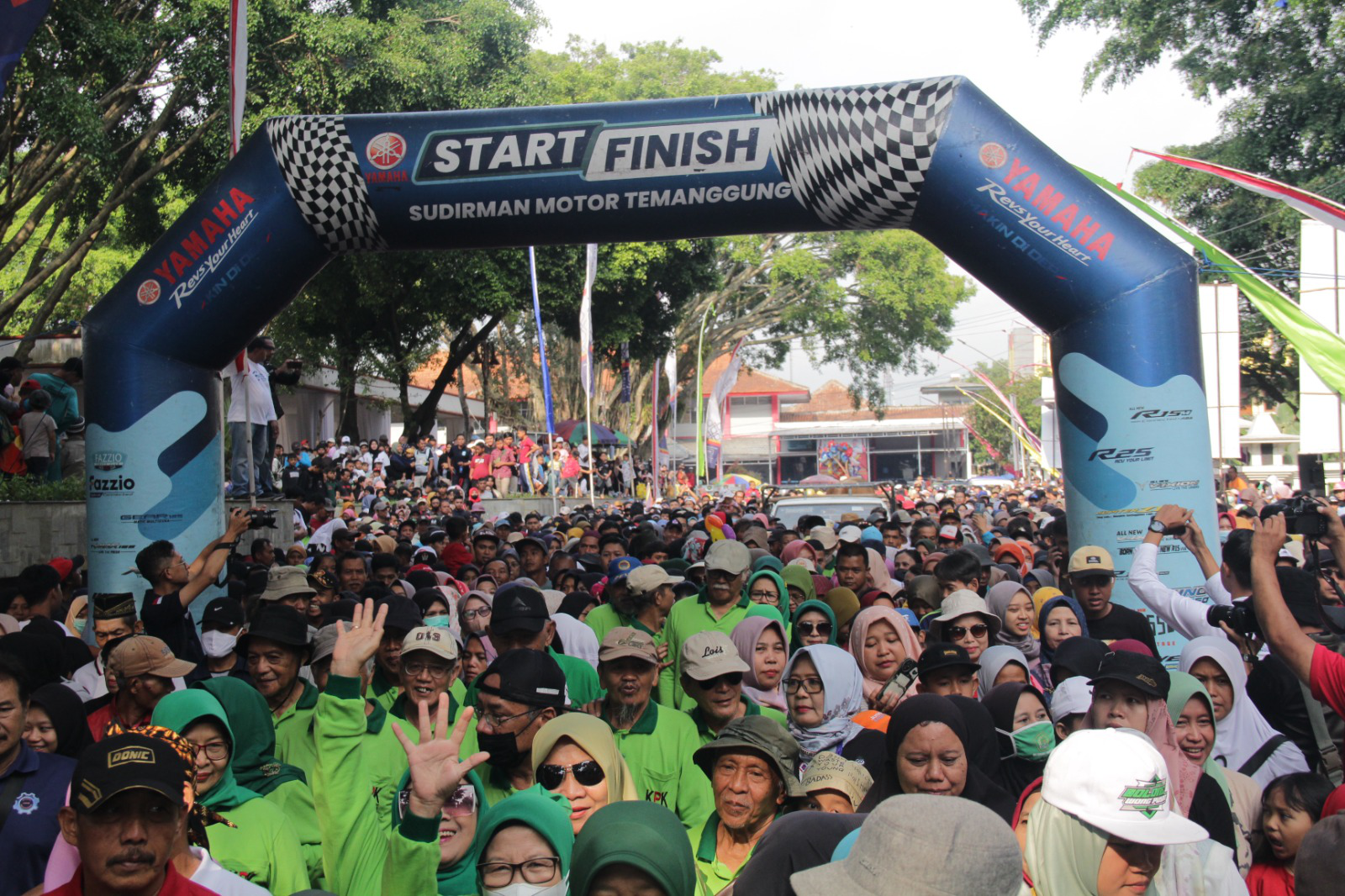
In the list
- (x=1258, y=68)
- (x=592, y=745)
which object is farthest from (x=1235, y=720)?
(x=1258, y=68)

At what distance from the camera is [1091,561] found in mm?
6801

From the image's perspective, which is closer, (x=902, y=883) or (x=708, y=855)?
(x=902, y=883)

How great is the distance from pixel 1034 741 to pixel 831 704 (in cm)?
74

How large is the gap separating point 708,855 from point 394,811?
3.19ft

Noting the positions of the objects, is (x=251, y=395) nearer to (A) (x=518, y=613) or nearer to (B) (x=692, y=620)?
(B) (x=692, y=620)

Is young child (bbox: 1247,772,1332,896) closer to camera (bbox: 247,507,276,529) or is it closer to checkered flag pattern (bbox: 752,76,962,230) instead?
checkered flag pattern (bbox: 752,76,962,230)

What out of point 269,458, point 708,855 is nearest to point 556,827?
point 708,855

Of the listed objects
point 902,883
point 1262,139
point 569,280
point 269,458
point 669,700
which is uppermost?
point 1262,139

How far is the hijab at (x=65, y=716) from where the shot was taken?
4.28 m

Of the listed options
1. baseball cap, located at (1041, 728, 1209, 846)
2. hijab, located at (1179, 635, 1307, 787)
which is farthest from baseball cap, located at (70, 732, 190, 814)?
hijab, located at (1179, 635, 1307, 787)

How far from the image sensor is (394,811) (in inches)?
156

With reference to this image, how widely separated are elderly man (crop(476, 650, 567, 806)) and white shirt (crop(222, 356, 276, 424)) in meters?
6.35

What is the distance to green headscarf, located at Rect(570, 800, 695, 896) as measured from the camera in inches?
103

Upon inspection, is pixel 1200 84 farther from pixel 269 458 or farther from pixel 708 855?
pixel 708 855
